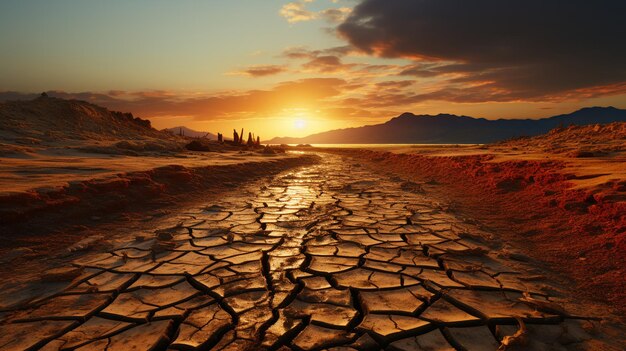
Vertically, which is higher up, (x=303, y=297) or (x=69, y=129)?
(x=69, y=129)

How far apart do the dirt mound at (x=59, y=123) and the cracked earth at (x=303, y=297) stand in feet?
43.3

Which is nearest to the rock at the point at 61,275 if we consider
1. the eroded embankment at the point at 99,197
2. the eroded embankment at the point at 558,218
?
the eroded embankment at the point at 99,197

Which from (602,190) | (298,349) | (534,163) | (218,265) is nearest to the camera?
(298,349)

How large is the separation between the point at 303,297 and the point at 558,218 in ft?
14.5

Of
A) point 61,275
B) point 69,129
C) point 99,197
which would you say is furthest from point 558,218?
point 69,129

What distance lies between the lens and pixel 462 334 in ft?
7.12

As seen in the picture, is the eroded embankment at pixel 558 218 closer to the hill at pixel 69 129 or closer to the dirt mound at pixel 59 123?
the hill at pixel 69 129

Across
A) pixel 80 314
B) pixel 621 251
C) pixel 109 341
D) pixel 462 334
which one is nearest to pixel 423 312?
pixel 462 334

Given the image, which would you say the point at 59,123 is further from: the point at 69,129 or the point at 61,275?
the point at 61,275

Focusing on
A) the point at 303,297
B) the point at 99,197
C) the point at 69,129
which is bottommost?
the point at 303,297

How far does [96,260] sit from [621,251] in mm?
5420

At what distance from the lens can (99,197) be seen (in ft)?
18.9

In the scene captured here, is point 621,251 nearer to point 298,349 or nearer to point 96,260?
point 298,349

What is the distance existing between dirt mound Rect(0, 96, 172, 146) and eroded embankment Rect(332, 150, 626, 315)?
15.2 meters
